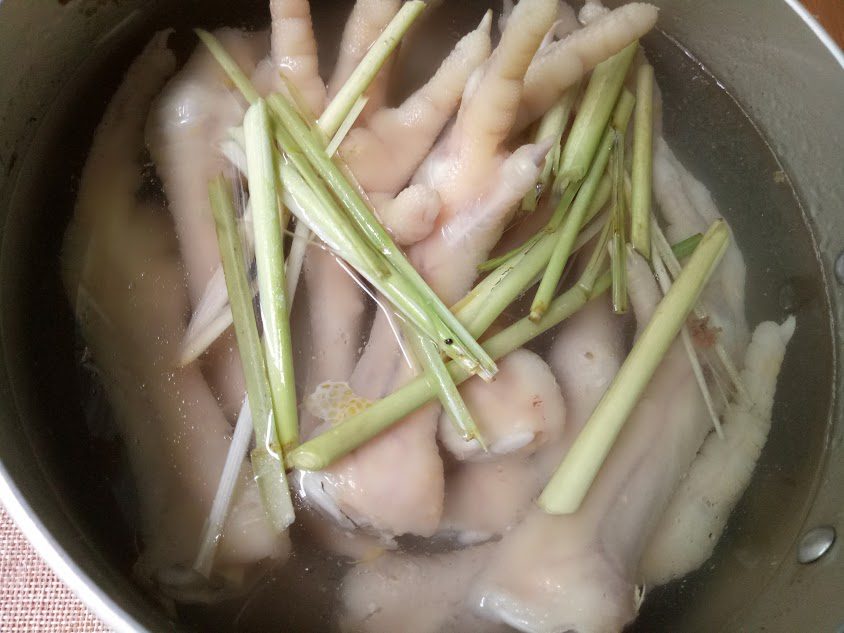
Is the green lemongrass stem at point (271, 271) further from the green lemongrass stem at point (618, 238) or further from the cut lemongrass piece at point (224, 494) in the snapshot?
the green lemongrass stem at point (618, 238)

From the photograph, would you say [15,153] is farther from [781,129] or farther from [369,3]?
[781,129]

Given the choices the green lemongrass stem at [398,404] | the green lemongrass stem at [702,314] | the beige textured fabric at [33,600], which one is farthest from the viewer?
the green lemongrass stem at [702,314]

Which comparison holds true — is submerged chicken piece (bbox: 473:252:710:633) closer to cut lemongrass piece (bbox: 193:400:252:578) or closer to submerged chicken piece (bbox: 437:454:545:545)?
submerged chicken piece (bbox: 437:454:545:545)

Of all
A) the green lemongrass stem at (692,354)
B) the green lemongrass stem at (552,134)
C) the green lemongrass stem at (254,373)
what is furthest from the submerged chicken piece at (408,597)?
the green lemongrass stem at (552,134)

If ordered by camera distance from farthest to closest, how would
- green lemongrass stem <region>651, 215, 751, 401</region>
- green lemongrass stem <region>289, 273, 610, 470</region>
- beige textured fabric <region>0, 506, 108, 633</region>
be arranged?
1. green lemongrass stem <region>651, 215, 751, 401</region>
2. beige textured fabric <region>0, 506, 108, 633</region>
3. green lemongrass stem <region>289, 273, 610, 470</region>

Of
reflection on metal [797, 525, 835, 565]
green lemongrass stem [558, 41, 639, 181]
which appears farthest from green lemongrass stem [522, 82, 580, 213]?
reflection on metal [797, 525, 835, 565]

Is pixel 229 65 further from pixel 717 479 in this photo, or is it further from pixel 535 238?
pixel 717 479

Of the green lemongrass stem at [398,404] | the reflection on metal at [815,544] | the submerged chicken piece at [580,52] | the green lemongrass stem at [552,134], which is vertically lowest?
the reflection on metal at [815,544]
